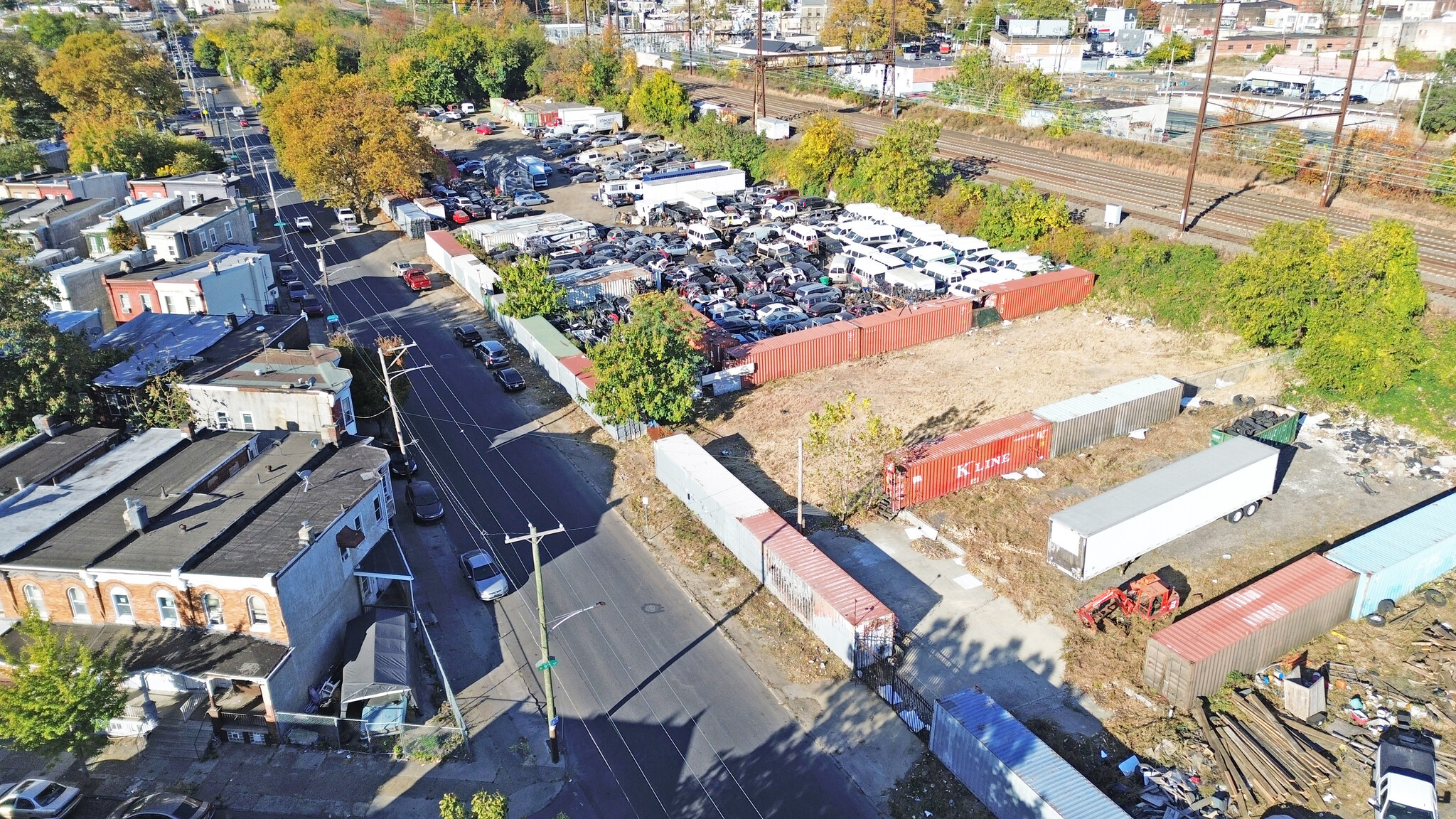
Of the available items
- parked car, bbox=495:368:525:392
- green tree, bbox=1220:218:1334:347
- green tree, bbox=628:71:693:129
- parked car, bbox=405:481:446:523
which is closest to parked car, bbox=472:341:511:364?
parked car, bbox=495:368:525:392

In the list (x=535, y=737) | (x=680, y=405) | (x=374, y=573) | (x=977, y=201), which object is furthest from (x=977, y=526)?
(x=977, y=201)

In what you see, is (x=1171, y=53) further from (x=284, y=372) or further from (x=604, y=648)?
(x=604, y=648)

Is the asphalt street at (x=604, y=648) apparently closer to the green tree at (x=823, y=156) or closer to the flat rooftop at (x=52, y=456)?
the flat rooftop at (x=52, y=456)

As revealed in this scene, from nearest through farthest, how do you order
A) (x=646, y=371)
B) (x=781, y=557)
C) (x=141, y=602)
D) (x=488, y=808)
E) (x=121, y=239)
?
(x=488, y=808), (x=141, y=602), (x=781, y=557), (x=646, y=371), (x=121, y=239)

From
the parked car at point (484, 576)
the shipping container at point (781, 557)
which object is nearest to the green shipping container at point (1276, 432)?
the shipping container at point (781, 557)

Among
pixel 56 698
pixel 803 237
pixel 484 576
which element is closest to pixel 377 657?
pixel 484 576

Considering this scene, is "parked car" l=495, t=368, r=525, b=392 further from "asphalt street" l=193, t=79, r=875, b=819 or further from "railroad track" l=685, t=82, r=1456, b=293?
"railroad track" l=685, t=82, r=1456, b=293

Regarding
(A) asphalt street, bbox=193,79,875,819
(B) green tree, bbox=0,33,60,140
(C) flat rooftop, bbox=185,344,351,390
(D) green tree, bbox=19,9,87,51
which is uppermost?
(D) green tree, bbox=19,9,87,51
